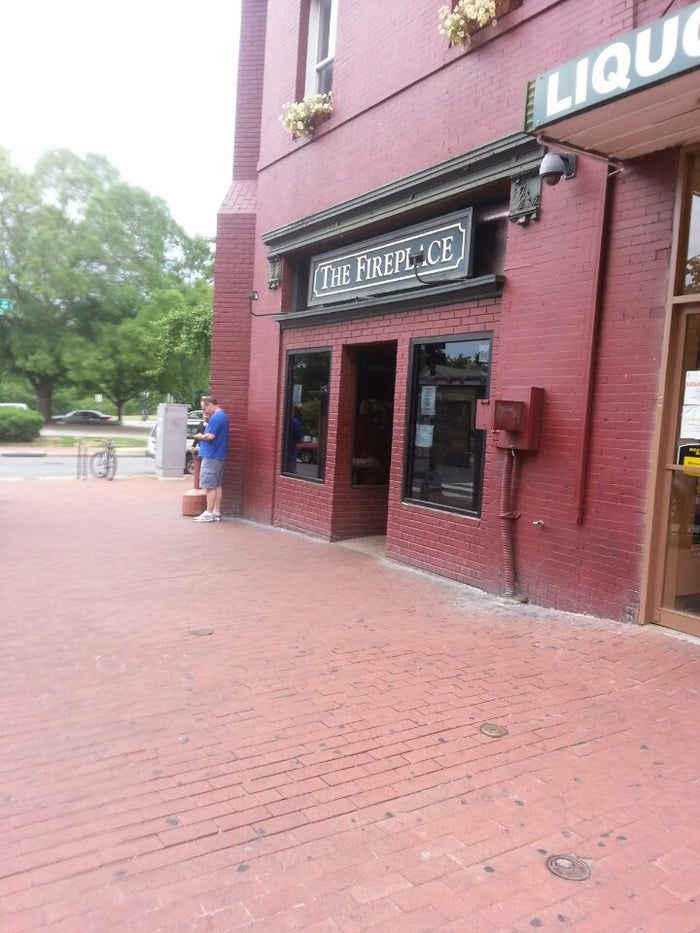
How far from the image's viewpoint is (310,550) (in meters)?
8.62

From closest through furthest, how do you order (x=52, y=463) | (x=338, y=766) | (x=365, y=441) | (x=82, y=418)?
(x=338, y=766), (x=365, y=441), (x=52, y=463), (x=82, y=418)

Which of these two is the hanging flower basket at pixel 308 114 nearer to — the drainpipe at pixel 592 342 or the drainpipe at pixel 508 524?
the drainpipe at pixel 592 342

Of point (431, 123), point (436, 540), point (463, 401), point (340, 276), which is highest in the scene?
point (431, 123)

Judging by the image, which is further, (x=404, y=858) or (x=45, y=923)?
(x=404, y=858)

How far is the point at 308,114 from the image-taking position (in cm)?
923

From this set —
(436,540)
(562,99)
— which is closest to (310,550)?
(436,540)

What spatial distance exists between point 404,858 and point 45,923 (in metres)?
1.23

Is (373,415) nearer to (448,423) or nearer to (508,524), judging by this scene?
(448,423)

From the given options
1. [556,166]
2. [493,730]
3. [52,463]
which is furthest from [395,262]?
[52,463]

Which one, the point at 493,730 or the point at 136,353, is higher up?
the point at 136,353

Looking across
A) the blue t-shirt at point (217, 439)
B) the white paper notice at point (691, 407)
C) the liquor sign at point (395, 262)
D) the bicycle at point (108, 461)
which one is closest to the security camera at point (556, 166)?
the liquor sign at point (395, 262)

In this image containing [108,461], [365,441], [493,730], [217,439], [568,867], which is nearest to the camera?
[568,867]

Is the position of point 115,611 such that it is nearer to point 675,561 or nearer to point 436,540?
point 436,540

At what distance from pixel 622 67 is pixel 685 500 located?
287cm
